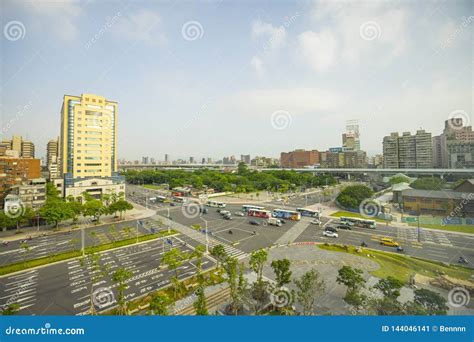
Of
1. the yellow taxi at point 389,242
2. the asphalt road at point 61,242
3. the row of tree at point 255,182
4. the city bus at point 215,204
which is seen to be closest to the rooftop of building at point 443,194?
the yellow taxi at point 389,242

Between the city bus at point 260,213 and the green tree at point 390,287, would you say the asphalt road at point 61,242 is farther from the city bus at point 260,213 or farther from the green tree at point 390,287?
the green tree at point 390,287

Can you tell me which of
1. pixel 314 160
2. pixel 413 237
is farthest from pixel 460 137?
pixel 314 160

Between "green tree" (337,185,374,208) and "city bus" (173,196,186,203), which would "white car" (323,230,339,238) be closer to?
"green tree" (337,185,374,208)

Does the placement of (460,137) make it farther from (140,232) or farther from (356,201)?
(140,232)

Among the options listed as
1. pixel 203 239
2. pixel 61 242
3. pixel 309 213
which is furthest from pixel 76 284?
pixel 309 213

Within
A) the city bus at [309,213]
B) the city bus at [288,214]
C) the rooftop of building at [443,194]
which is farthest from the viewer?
the city bus at [309,213]

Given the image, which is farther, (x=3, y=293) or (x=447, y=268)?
(x=447, y=268)

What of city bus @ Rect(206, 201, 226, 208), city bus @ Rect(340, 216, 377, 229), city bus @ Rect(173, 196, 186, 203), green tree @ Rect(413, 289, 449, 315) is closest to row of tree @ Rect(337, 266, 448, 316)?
green tree @ Rect(413, 289, 449, 315)
